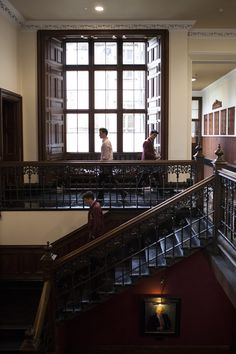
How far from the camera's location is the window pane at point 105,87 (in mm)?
9922

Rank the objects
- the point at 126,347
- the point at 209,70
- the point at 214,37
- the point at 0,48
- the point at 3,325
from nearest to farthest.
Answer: the point at 3,325
the point at 126,347
the point at 0,48
the point at 214,37
the point at 209,70

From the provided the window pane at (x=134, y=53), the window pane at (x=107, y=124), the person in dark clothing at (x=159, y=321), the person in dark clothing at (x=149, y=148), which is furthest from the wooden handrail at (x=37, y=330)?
the window pane at (x=134, y=53)

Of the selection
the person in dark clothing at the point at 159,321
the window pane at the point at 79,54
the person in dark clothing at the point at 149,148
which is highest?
the window pane at the point at 79,54

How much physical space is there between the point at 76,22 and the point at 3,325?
612 centimetres

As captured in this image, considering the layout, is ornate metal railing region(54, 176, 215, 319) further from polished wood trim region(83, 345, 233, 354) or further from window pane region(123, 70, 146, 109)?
window pane region(123, 70, 146, 109)

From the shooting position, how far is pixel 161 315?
7.02 meters

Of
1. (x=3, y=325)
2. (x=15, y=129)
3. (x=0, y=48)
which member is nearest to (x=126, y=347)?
(x=3, y=325)

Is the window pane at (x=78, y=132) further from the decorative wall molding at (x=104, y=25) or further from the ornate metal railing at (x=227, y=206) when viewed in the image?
the ornate metal railing at (x=227, y=206)

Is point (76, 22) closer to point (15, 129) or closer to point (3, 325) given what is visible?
point (15, 129)

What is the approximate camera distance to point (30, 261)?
7562 millimetres

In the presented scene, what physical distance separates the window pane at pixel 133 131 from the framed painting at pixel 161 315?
4066 mm

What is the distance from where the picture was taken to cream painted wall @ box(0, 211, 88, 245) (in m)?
7.30

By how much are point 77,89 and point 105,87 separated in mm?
652

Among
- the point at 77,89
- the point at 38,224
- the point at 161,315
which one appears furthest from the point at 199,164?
the point at 77,89
